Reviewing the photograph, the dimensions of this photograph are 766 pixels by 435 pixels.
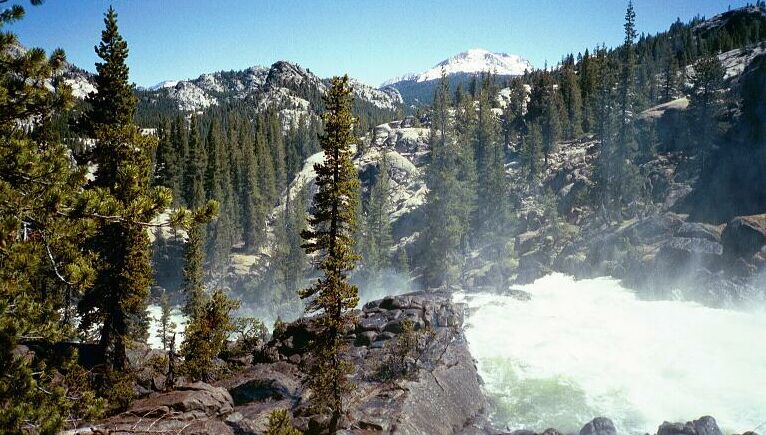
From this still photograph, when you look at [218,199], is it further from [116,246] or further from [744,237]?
[744,237]

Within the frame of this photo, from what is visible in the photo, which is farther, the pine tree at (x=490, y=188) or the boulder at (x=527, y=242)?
the pine tree at (x=490, y=188)

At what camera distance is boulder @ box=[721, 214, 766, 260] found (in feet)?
148

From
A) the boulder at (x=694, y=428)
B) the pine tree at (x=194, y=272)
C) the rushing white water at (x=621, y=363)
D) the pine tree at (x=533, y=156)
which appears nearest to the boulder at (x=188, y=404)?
the rushing white water at (x=621, y=363)

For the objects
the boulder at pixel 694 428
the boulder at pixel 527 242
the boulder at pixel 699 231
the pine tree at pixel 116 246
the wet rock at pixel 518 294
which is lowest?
the boulder at pixel 694 428

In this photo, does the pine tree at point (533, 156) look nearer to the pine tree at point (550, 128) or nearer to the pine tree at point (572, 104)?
the pine tree at point (550, 128)

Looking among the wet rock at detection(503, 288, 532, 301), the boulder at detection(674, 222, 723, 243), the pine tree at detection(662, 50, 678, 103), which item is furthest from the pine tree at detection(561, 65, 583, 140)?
the wet rock at detection(503, 288, 532, 301)

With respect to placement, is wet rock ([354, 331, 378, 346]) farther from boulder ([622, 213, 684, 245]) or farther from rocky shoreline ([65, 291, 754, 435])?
boulder ([622, 213, 684, 245])

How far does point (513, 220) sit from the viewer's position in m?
73.3

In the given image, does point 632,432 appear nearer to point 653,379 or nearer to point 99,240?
point 653,379

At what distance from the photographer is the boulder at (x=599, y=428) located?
25016 millimetres

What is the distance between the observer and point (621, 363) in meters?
35.0

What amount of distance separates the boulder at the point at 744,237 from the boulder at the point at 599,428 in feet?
105

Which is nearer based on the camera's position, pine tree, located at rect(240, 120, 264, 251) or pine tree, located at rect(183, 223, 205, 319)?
pine tree, located at rect(183, 223, 205, 319)

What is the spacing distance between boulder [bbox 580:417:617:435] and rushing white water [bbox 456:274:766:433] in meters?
1.97
